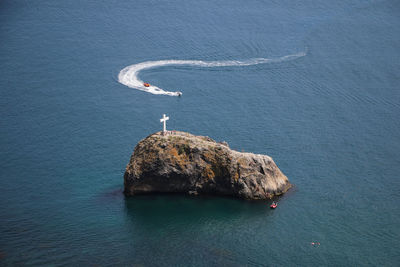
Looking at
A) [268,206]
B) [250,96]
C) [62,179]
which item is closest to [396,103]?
[250,96]

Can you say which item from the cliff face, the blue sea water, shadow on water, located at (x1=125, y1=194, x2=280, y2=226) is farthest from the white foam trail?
shadow on water, located at (x1=125, y1=194, x2=280, y2=226)

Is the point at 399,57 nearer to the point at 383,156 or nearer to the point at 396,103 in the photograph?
the point at 396,103

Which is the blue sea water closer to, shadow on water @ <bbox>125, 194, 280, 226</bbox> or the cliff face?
shadow on water @ <bbox>125, 194, 280, 226</bbox>

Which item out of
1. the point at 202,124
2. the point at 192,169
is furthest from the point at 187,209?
the point at 202,124

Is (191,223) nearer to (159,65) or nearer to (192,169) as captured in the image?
(192,169)

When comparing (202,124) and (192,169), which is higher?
(192,169)

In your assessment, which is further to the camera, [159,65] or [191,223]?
[159,65]
